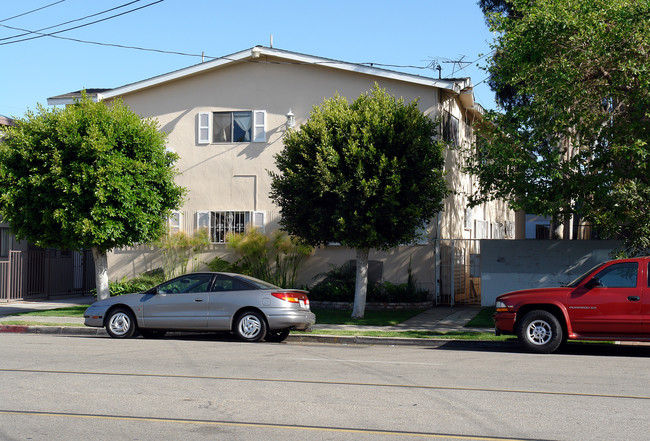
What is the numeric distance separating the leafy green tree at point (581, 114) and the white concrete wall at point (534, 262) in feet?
6.84

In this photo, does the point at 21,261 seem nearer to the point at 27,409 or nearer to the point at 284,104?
the point at 284,104

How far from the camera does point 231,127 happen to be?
23.8m

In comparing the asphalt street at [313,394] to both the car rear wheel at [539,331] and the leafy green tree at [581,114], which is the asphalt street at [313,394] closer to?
the car rear wheel at [539,331]

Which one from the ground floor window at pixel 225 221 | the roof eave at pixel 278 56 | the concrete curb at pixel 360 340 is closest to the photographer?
the concrete curb at pixel 360 340

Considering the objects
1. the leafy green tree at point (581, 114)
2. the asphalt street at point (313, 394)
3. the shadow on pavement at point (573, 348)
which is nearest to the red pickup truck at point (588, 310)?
the asphalt street at point (313, 394)

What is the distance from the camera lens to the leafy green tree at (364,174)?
56.1 ft

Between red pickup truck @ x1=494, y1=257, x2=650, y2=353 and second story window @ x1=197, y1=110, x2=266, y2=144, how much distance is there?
41.1 ft

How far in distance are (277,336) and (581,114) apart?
8336 millimetres

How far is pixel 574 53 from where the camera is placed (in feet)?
51.4

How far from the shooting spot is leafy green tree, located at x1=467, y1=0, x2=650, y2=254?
14.9 m

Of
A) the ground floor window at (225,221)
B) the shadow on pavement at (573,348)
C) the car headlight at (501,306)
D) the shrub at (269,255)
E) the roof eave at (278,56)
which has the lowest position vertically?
the shadow on pavement at (573,348)

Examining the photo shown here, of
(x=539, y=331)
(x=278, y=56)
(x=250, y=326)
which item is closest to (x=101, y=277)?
(x=250, y=326)

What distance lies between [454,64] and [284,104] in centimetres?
583

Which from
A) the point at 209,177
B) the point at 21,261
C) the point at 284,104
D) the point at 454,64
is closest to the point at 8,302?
the point at 21,261
